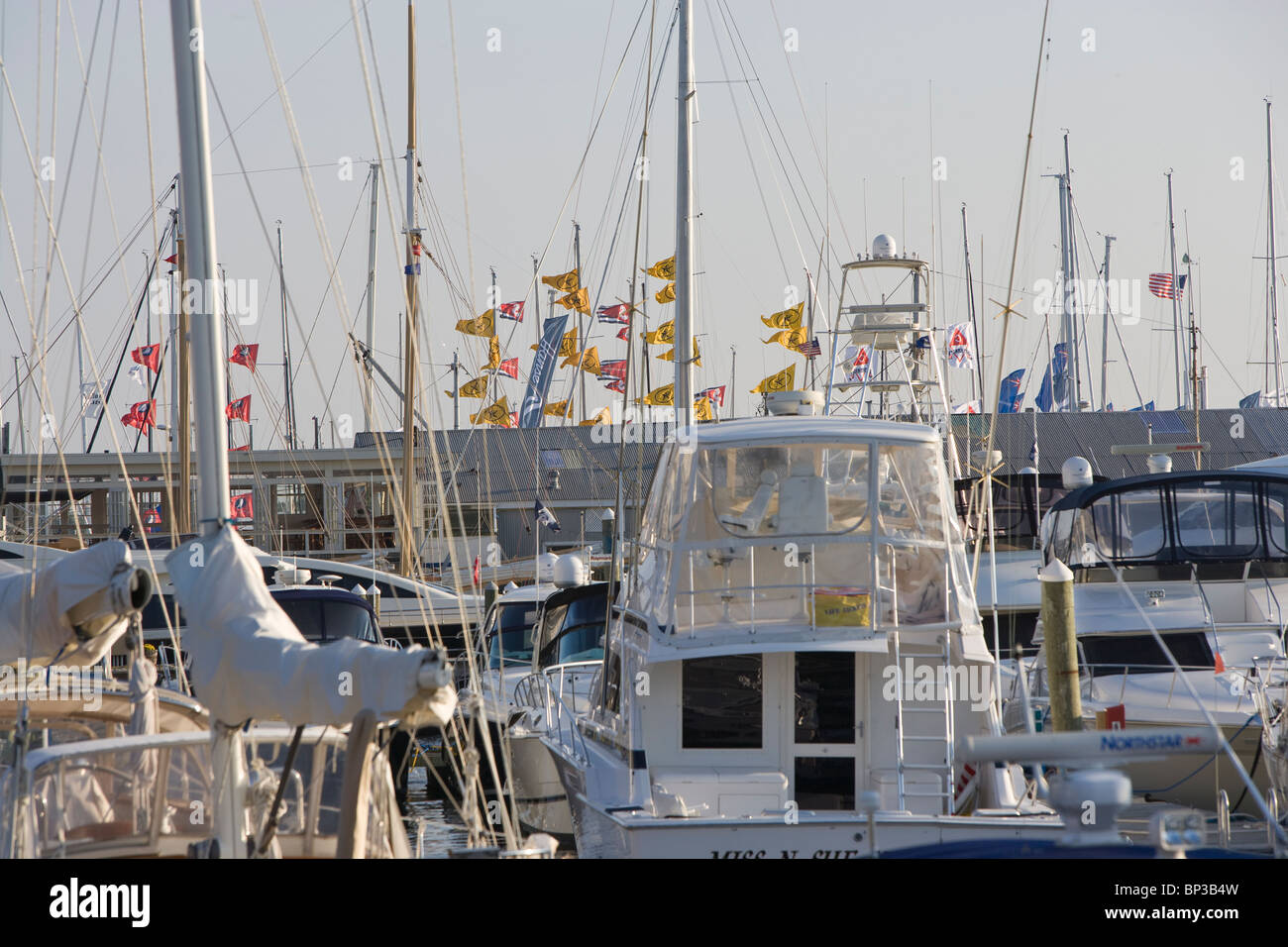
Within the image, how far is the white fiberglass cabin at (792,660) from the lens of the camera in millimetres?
9203

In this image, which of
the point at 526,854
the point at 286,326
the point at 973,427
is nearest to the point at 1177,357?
the point at 973,427

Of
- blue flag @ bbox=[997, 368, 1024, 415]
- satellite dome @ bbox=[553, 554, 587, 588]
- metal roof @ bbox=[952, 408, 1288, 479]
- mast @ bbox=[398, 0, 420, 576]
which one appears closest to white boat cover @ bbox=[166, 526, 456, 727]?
satellite dome @ bbox=[553, 554, 587, 588]

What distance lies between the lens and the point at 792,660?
9.73 metres

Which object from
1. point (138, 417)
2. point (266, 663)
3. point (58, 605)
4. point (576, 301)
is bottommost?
point (266, 663)

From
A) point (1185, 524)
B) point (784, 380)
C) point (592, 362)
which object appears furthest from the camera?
point (592, 362)

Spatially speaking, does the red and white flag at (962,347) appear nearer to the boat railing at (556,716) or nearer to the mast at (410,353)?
the mast at (410,353)

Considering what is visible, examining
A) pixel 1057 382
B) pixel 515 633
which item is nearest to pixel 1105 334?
pixel 1057 382

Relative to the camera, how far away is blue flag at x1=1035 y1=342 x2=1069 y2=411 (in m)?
46.0

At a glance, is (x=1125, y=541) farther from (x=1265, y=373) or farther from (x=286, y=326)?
(x=286, y=326)

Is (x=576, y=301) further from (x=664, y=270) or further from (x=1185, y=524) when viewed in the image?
(x=1185, y=524)

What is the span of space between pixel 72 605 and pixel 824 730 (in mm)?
5438

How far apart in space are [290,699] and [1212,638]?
10.9 m

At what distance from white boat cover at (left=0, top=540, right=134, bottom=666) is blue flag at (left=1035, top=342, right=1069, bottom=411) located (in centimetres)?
4139

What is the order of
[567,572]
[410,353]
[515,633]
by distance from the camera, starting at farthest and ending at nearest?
[410,353] → [515,633] → [567,572]
